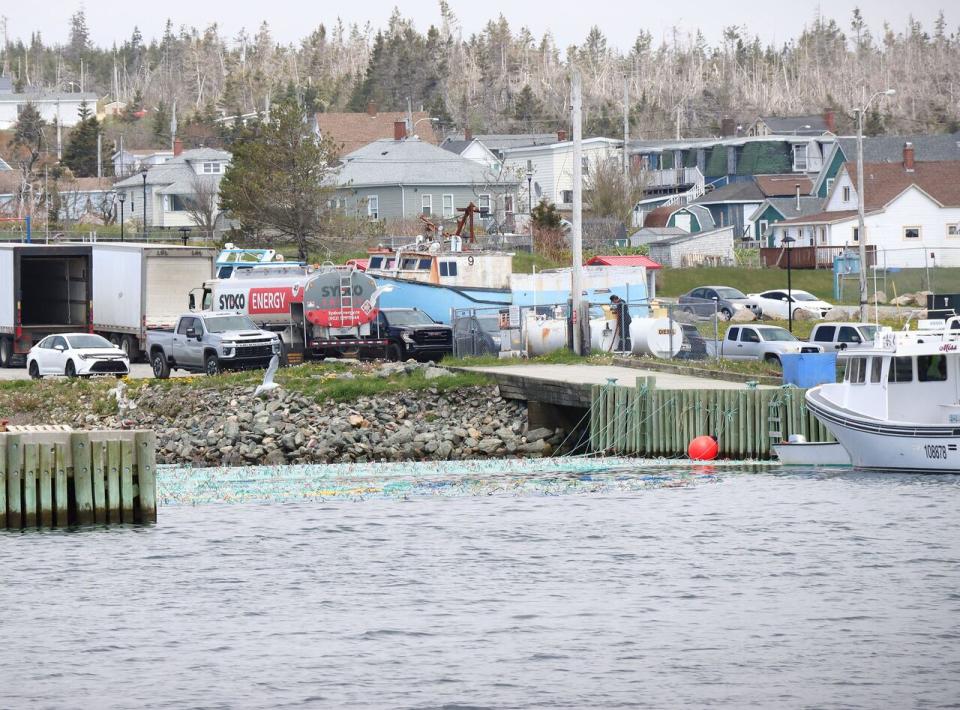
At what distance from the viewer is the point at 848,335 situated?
145 ft

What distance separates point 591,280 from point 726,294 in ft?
45.5

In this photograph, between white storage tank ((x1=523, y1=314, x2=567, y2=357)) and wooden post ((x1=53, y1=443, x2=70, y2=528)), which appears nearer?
wooden post ((x1=53, y1=443, x2=70, y2=528))

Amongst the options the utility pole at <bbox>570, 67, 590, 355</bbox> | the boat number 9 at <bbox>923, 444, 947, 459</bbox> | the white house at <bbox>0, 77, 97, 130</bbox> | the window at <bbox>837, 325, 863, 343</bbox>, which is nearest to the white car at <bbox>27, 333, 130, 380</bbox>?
the utility pole at <bbox>570, 67, 590, 355</bbox>

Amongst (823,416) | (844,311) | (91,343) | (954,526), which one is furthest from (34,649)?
(844,311)

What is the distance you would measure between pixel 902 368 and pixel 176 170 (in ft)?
287

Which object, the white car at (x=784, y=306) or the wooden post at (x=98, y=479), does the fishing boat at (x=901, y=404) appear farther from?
the white car at (x=784, y=306)

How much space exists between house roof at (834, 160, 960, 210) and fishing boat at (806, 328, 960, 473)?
55065 mm

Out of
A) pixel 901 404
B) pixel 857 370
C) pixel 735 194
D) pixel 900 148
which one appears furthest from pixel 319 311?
pixel 900 148

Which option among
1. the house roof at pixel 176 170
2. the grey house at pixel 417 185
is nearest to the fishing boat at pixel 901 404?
the grey house at pixel 417 185

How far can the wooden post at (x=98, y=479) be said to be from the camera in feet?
86.8

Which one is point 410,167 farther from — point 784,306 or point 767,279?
point 784,306

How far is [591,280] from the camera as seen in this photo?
5512cm

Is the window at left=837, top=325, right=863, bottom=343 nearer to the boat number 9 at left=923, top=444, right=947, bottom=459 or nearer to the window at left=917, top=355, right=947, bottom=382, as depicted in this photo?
the window at left=917, top=355, right=947, bottom=382

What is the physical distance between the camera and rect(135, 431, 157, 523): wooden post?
26.7m
